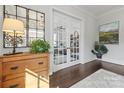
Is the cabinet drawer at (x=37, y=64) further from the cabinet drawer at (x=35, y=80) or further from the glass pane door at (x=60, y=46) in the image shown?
the glass pane door at (x=60, y=46)

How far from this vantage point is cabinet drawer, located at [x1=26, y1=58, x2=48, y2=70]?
1929 millimetres

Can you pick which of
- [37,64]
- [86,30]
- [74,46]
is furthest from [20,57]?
[86,30]

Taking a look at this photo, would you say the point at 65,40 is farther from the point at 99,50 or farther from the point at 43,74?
the point at 43,74

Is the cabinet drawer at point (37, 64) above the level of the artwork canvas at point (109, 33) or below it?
below

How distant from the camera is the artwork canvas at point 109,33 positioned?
5414 mm

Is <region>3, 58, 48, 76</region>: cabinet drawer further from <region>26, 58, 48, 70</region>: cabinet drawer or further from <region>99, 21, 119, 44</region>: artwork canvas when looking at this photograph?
<region>99, 21, 119, 44</region>: artwork canvas

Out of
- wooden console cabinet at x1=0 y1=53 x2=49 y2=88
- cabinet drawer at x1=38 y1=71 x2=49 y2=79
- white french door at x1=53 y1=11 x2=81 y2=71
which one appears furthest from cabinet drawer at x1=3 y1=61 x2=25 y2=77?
white french door at x1=53 y1=11 x2=81 y2=71

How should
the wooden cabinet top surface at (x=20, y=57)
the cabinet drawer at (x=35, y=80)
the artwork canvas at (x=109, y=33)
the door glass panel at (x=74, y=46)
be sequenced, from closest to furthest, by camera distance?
1. the wooden cabinet top surface at (x=20, y=57)
2. the cabinet drawer at (x=35, y=80)
3. the door glass panel at (x=74, y=46)
4. the artwork canvas at (x=109, y=33)

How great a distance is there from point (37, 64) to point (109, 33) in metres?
A: 4.69

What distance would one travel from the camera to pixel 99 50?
6.00 meters

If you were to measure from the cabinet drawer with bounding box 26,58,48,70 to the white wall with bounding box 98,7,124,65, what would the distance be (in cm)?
413

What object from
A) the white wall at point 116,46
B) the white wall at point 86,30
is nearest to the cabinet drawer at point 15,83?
the white wall at point 86,30
